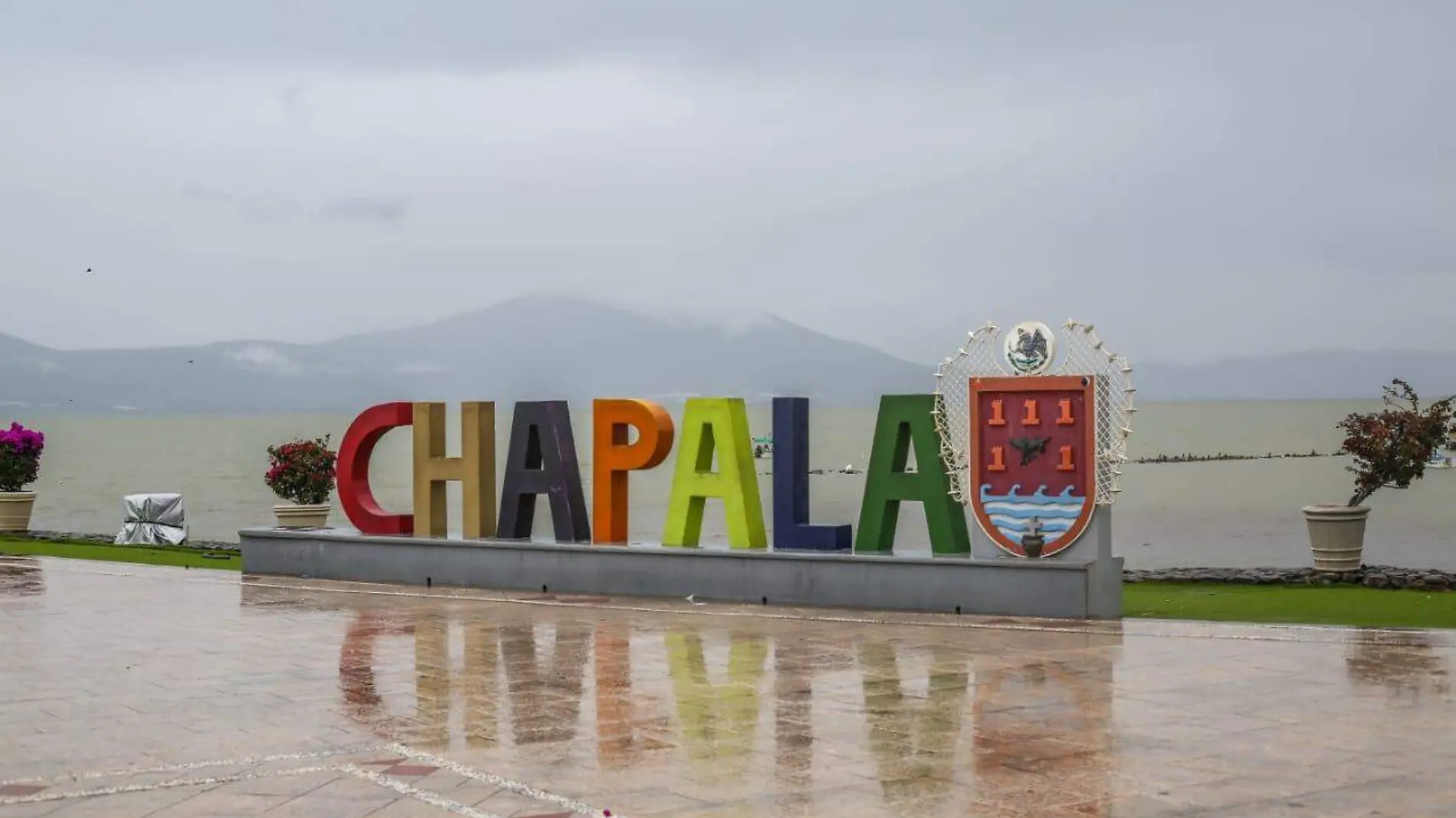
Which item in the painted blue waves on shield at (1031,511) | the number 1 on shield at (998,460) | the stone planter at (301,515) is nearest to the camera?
the painted blue waves on shield at (1031,511)

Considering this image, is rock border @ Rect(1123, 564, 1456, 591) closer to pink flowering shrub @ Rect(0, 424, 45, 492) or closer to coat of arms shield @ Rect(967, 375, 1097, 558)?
coat of arms shield @ Rect(967, 375, 1097, 558)

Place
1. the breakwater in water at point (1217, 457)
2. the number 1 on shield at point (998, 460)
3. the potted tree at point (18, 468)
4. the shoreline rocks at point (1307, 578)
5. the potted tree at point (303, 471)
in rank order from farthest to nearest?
1. the breakwater in water at point (1217, 457)
2. the potted tree at point (18, 468)
3. the potted tree at point (303, 471)
4. the shoreline rocks at point (1307, 578)
5. the number 1 on shield at point (998, 460)

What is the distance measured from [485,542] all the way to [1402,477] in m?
16.4

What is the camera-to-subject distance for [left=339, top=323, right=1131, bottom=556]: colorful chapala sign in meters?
20.6

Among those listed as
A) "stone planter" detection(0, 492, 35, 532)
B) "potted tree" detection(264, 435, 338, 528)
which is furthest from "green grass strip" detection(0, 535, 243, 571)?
"potted tree" detection(264, 435, 338, 528)

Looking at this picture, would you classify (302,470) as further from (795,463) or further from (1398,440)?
(1398,440)

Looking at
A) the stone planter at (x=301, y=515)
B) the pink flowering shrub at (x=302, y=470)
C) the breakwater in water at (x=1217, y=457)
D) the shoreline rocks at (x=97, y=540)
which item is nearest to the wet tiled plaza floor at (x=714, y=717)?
the stone planter at (x=301, y=515)

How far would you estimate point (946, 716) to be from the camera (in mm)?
13797

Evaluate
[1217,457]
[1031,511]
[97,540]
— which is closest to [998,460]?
[1031,511]

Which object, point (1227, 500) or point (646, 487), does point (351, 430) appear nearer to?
point (1227, 500)

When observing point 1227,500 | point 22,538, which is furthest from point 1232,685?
point 1227,500

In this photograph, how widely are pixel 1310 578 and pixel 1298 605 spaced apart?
14.1 ft

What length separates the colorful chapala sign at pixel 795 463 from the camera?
20.6m

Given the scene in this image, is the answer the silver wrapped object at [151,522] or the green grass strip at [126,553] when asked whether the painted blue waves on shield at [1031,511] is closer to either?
the green grass strip at [126,553]
